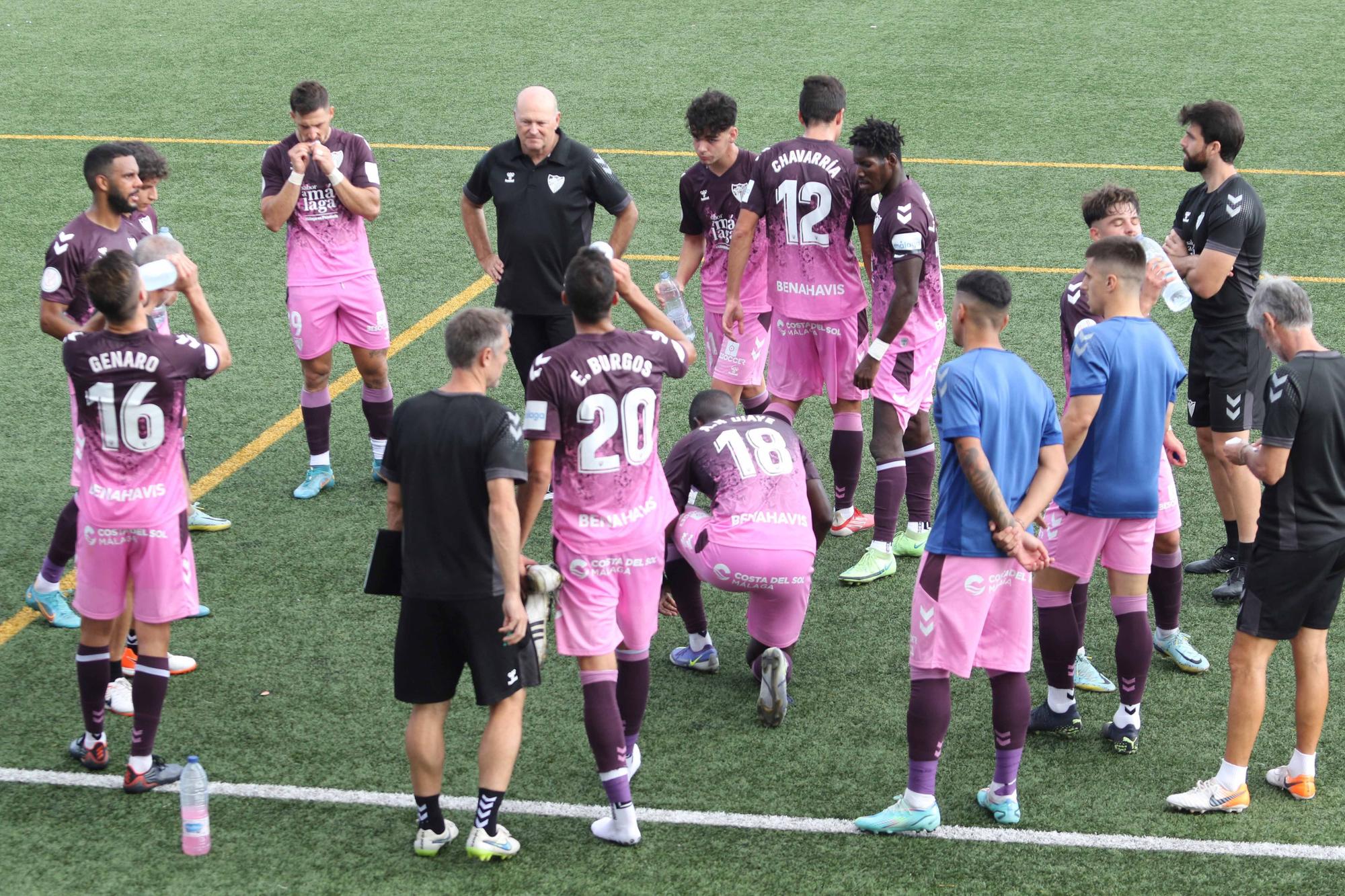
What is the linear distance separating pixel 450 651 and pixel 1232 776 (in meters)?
3.14

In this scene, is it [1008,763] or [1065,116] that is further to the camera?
[1065,116]

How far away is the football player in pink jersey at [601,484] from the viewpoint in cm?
546

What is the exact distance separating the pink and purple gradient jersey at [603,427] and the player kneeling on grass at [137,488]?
1481mm

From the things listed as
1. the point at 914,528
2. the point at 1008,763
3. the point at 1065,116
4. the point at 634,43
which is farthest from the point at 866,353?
the point at 634,43

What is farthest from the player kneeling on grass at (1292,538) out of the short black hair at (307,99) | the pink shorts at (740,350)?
the short black hair at (307,99)

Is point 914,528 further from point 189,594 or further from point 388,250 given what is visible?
point 388,250

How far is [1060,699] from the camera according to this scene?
6.36 metres

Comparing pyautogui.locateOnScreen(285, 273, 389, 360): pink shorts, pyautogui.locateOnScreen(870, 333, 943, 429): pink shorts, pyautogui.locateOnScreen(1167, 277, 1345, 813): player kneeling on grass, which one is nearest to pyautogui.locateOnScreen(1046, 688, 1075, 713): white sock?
pyautogui.locateOnScreen(1167, 277, 1345, 813): player kneeling on grass

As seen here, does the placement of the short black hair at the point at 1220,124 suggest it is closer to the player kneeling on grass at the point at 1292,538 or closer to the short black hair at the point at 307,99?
the player kneeling on grass at the point at 1292,538

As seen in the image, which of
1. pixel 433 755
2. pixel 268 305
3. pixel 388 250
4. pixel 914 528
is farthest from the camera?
pixel 388 250

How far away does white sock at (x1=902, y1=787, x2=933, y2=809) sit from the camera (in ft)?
18.4

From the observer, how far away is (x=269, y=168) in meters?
8.84

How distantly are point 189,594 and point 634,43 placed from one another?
50.4ft

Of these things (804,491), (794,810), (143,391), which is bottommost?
(794,810)
